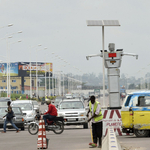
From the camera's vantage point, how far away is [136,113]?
18.4 m

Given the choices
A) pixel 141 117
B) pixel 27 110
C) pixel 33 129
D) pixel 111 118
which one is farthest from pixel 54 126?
pixel 27 110

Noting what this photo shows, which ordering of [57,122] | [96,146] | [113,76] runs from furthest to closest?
[57,122], [113,76], [96,146]

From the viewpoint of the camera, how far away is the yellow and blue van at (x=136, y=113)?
1834 cm

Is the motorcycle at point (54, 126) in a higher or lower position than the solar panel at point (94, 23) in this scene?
lower

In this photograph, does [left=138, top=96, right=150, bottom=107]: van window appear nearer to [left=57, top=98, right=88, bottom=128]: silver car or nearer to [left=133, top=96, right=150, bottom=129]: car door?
[left=133, top=96, right=150, bottom=129]: car door

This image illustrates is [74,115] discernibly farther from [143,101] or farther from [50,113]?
[143,101]

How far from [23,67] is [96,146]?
126 metres

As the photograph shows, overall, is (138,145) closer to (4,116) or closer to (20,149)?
(20,149)

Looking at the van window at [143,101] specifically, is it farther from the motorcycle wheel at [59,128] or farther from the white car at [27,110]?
the white car at [27,110]

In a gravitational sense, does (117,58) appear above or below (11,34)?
below

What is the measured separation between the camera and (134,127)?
18453 millimetres

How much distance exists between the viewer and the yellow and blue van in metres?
18.3

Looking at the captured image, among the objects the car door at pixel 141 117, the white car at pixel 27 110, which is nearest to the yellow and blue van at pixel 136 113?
the car door at pixel 141 117

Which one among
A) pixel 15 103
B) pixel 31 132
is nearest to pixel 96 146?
pixel 31 132
